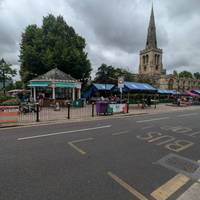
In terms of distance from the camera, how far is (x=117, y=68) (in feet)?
168

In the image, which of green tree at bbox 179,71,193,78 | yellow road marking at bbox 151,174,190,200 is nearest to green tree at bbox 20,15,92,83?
yellow road marking at bbox 151,174,190,200

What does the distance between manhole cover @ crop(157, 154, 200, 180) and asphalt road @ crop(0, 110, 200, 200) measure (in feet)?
0.08

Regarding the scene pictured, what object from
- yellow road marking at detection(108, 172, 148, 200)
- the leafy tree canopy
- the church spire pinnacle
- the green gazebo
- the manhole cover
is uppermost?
the church spire pinnacle

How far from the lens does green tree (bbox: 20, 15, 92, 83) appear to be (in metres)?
27.9

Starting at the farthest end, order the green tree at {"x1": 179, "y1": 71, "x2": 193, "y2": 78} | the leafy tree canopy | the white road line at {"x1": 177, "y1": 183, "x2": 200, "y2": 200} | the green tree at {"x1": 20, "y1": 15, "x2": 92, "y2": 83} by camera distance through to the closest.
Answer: the green tree at {"x1": 179, "y1": 71, "x2": 193, "y2": 78}, the leafy tree canopy, the green tree at {"x1": 20, "y1": 15, "x2": 92, "y2": 83}, the white road line at {"x1": 177, "y1": 183, "x2": 200, "y2": 200}

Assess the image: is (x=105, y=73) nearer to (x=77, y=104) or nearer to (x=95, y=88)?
(x=95, y=88)

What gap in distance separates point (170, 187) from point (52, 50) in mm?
28979

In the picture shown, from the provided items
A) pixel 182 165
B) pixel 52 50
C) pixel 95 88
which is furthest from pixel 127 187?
pixel 52 50

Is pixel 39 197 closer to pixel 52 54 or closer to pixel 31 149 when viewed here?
pixel 31 149

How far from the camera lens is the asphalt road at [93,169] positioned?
2977 millimetres

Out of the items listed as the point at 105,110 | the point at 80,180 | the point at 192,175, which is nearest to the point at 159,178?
the point at 192,175

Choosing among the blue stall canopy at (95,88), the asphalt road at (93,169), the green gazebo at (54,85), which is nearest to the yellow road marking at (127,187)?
the asphalt road at (93,169)

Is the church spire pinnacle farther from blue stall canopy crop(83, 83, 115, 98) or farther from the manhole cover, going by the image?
the manhole cover

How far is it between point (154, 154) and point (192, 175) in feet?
4.38
